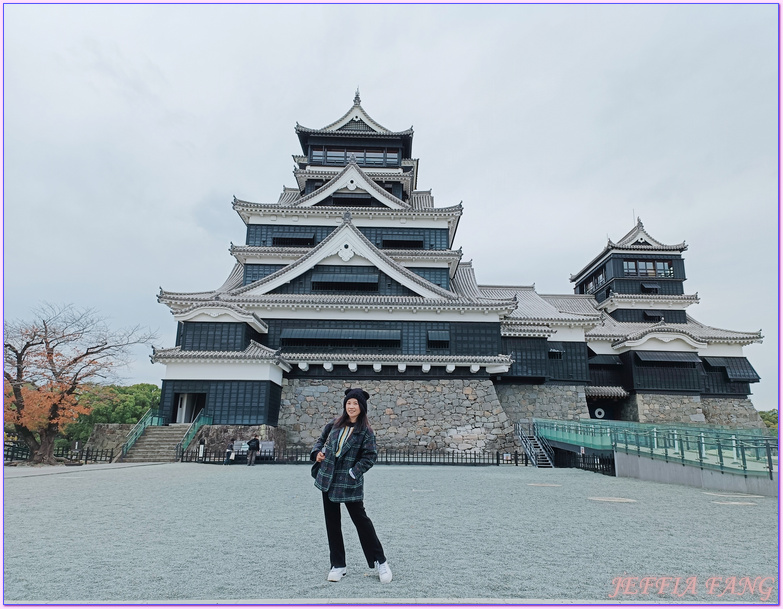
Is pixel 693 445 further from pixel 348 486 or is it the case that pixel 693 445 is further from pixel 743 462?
pixel 348 486

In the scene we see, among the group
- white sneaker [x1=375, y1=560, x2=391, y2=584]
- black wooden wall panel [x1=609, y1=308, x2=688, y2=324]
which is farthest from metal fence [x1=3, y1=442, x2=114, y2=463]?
black wooden wall panel [x1=609, y1=308, x2=688, y2=324]

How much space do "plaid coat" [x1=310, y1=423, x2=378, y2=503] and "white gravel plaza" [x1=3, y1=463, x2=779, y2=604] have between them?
0.73 metres

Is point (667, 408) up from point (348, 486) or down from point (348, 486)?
up

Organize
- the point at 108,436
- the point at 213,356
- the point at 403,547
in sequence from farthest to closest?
1. the point at 108,436
2. the point at 213,356
3. the point at 403,547

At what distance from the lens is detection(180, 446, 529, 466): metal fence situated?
1806 centimetres

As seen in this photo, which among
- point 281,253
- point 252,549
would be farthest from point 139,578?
point 281,253

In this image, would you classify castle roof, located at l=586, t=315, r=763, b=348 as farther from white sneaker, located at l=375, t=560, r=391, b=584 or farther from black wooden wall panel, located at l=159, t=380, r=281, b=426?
white sneaker, located at l=375, t=560, r=391, b=584

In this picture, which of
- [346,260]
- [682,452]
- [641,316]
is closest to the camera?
[682,452]

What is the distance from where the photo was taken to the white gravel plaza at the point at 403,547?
3.95 m

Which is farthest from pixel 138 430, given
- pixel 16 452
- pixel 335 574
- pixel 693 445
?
pixel 693 445

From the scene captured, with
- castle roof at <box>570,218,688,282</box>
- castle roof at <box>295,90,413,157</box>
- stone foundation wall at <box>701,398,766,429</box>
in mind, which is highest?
castle roof at <box>295,90,413,157</box>

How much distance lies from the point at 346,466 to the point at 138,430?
18.3 metres

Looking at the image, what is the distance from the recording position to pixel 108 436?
20.9 meters

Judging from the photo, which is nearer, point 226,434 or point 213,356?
point 226,434
